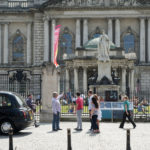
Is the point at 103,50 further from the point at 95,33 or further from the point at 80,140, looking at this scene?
the point at 95,33

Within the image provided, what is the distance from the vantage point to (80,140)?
16297mm

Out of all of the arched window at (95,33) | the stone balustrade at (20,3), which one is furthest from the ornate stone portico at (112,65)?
the stone balustrade at (20,3)

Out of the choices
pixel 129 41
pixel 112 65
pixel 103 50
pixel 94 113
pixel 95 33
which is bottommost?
pixel 94 113

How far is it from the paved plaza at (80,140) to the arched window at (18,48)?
38.1 metres

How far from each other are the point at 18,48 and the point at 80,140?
42930mm

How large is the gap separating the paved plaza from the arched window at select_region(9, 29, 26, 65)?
38059 millimetres

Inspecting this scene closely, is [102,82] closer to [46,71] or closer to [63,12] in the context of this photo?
[46,71]

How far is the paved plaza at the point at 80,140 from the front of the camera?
48.1ft

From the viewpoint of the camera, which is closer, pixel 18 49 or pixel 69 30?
pixel 69 30

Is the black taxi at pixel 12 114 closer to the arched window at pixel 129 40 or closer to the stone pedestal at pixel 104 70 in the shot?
the stone pedestal at pixel 104 70

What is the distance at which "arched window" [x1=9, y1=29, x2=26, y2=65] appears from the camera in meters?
57.6

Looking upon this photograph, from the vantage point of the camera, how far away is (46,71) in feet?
81.5

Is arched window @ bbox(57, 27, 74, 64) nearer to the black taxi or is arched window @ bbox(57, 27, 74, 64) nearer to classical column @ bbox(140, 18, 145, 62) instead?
classical column @ bbox(140, 18, 145, 62)

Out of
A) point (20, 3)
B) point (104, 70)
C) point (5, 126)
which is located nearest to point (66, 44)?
point (20, 3)
